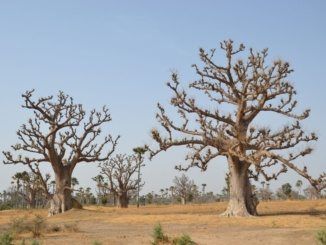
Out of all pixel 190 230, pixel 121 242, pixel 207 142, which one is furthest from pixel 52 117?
pixel 121 242

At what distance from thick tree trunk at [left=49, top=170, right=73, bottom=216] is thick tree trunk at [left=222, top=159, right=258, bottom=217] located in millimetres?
13732

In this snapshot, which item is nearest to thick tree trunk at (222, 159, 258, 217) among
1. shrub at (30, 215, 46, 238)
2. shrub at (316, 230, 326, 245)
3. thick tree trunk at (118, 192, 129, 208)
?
shrub at (30, 215, 46, 238)

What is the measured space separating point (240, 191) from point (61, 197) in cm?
1491

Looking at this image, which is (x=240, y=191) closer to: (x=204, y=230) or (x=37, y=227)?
(x=204, y=230)

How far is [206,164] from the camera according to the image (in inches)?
1080

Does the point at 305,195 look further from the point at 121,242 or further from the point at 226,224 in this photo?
the point at 121,242

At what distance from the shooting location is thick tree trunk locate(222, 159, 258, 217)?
26.6m

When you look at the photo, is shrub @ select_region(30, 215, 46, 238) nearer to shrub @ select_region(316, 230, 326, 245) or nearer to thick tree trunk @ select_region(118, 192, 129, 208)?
shrub @ select_region(316, 230, 326, 245)

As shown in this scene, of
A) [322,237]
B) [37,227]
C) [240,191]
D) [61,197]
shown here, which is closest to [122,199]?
[61,197]

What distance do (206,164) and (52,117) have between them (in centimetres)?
1392

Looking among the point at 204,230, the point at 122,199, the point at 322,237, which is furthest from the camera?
the point at 122,199

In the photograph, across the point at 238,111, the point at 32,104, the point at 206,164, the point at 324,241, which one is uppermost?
the point at 32,104

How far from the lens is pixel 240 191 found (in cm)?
2688

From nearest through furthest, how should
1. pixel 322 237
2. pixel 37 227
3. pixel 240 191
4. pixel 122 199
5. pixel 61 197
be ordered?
pixel 322 237, pixel 37 227, pixel 240 191, pixel 61 197, pixel 122 199
